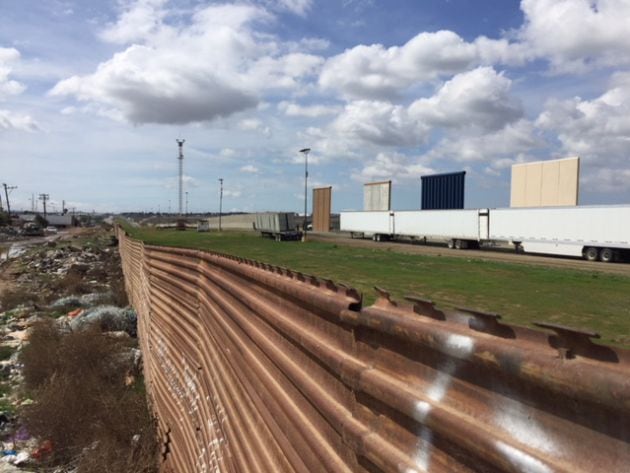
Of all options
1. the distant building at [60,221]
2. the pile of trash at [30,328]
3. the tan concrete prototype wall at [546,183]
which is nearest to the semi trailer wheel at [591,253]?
the tan concrete prototype wall at [546,183]

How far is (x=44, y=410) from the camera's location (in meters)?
12.8

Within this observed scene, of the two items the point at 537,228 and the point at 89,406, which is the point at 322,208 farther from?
the point at 89,406

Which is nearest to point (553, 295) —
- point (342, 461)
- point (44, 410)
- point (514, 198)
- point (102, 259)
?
point (342, 461)

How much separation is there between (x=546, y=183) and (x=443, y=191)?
1314cm

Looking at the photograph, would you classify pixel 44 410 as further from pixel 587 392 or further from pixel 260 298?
pixel 587 392

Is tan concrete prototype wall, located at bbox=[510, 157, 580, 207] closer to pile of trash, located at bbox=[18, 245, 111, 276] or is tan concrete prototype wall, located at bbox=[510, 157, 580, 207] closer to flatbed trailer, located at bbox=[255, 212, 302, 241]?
flatbed trailer, located at bbox=[255, 212, 302, 241]

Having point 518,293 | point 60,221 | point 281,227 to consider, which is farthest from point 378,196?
point 60,221

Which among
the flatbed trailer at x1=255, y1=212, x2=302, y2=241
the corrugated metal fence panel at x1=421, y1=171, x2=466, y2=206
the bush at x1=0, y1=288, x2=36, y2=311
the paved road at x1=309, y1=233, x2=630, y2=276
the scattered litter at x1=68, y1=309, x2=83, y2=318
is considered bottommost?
the bush at x1=0, y1=288, x2=36, y2=311

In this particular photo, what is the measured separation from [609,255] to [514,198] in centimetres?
1149

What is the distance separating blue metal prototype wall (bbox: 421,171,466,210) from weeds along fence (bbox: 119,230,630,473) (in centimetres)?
4144

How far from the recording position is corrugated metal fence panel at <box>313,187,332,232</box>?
185 feet

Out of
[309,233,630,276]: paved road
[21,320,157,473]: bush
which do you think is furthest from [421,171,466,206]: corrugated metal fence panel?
[21,320,157,473]: bush

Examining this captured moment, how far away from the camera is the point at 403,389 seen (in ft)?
6.79

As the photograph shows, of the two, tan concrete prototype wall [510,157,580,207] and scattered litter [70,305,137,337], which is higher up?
tan concrete prototype wall [510,157,580,207]
